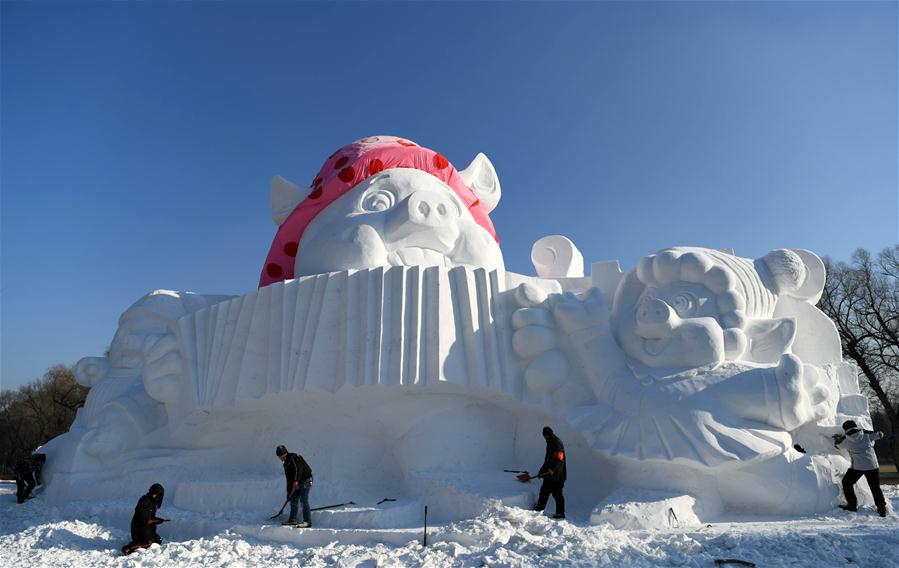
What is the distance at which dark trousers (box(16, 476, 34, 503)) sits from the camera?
796cm

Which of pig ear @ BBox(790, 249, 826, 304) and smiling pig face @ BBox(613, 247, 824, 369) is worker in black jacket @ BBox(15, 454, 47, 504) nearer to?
smiling pig face @ BBox(613, 247, 824, 369)

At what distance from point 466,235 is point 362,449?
9.87 ft

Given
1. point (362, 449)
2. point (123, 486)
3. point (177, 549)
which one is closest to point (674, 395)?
point (362, 449)

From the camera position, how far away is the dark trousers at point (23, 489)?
796 cm

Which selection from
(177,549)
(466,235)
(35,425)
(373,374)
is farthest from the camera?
(35,425)

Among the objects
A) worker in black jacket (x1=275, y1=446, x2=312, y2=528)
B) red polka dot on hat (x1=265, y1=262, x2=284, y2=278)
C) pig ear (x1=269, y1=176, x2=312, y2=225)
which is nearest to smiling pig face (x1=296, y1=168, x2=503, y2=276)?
red polka dot on hat (x1=265, y1=262, x2=284, y2=278)

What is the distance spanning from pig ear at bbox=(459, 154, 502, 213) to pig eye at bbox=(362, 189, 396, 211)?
1895mm

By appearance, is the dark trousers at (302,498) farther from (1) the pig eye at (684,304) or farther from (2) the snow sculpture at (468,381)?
(1) the pig eye at (684,304)

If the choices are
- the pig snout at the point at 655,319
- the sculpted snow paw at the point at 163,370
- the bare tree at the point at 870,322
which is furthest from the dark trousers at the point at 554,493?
the bare tree at the point at 870,322

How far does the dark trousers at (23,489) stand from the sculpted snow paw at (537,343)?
22.3 feet

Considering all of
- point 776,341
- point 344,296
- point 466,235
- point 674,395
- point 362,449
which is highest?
point 466,235

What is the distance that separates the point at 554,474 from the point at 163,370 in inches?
199

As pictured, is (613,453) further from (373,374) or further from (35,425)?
(35,425)

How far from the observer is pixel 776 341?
6.30 metres
